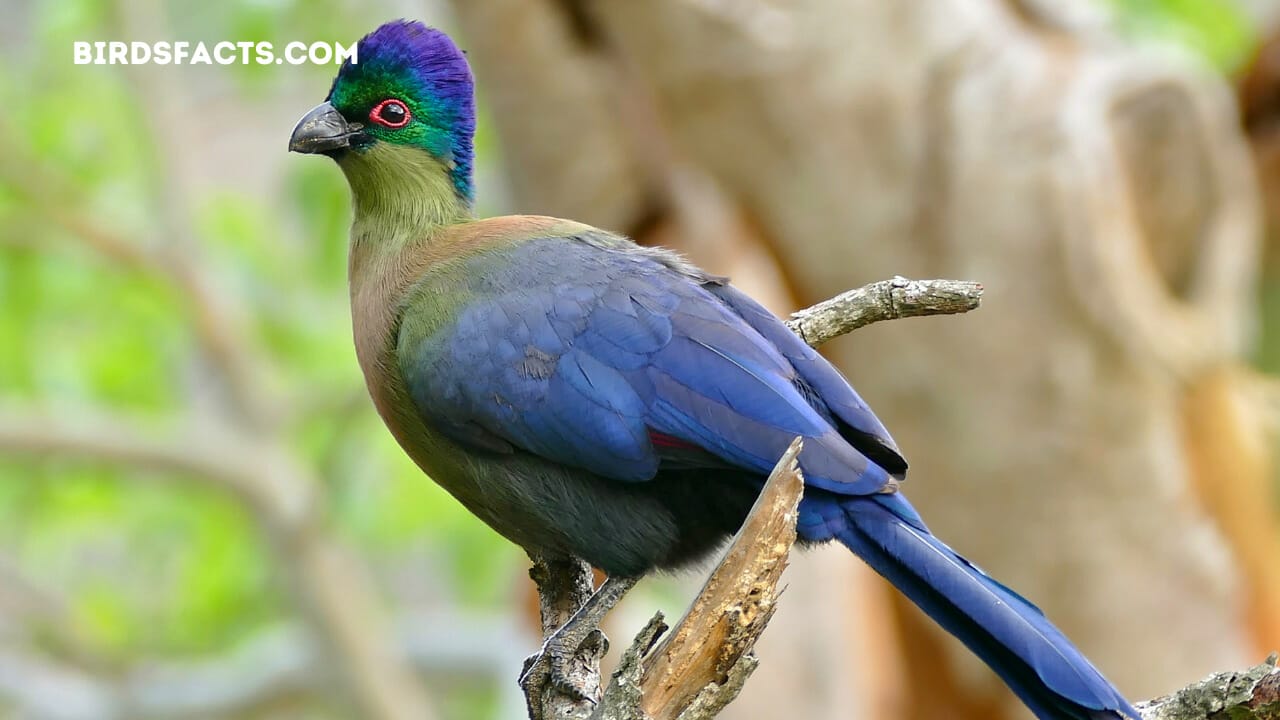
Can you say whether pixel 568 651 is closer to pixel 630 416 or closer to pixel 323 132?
pixel 630 416

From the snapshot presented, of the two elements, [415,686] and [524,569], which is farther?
[415,686]

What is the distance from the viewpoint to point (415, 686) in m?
9.80

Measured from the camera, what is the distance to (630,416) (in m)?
2.78

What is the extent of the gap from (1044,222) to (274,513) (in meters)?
4.84

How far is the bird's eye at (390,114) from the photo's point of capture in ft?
10.8

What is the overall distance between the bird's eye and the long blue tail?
135 cm

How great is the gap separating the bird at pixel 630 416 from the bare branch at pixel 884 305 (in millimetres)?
174

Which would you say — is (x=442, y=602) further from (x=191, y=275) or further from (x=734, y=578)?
(x=734, y=578)

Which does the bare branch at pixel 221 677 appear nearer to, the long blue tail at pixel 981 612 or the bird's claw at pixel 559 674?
the bird's claw at pixel 559 674

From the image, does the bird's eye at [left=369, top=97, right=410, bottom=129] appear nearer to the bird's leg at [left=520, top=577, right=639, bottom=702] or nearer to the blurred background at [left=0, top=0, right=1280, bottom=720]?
the bird's leg at [left=520, top=577, right=639, bottom=702]

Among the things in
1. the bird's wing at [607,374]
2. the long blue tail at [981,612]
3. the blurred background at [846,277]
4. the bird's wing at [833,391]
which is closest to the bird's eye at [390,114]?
the bird's wing at [607,374]

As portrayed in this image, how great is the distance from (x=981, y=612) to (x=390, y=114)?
1.73 meters

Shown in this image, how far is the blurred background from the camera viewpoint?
20.6 ft

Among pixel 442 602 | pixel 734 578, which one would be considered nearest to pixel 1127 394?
pixel 734 578
